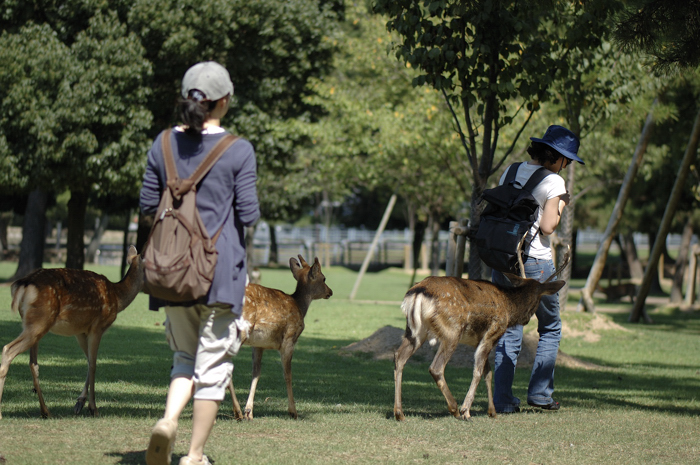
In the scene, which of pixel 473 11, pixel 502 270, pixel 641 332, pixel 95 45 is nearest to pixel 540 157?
pixel 502 270

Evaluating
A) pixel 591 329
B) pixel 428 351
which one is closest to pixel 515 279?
pixel 428 351

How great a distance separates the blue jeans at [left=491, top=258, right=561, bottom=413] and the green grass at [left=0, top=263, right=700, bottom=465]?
0.17m

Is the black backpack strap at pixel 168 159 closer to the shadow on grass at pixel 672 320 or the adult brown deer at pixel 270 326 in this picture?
the adult brown deer at pixel 270 326

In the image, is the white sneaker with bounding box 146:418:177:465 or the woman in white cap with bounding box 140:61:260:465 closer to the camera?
the white sneaker with bounding box 146:418:177:465

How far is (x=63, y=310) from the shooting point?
5.85 metres

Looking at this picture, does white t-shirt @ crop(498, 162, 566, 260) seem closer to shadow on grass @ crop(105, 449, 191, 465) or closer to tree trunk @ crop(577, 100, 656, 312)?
shadow on grass @ crop(105, 449, 191, 465)

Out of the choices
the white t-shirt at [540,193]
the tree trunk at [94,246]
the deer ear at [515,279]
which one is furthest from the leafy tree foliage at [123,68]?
the tree trunk at [94,246]

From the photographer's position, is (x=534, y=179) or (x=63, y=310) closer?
(x=63, y=310)

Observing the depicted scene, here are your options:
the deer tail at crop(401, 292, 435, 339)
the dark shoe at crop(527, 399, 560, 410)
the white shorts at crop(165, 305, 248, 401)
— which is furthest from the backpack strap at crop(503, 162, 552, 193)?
the white shorts at crop(165, 305, 248, 401)

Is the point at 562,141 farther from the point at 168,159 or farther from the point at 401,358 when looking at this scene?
the point at 168,159

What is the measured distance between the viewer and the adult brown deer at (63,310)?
5.68 metres

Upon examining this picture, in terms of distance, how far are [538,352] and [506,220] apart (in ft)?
4.18

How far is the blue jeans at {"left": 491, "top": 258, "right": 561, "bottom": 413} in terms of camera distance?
6.74m

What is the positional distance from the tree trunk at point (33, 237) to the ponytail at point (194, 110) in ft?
59.5
